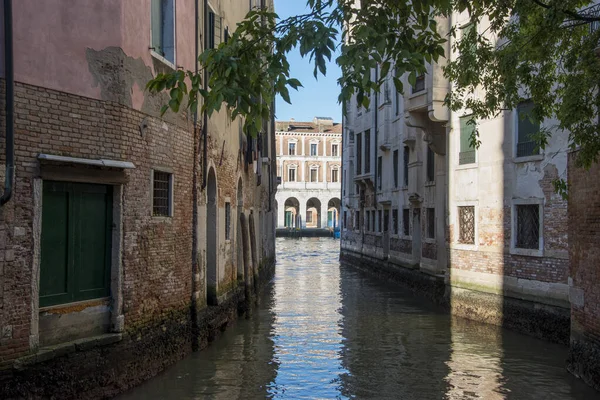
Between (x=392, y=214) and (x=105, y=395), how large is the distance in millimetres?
20319

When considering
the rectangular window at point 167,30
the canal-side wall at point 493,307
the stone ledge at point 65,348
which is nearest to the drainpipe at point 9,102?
the stone ledge at point 65,348

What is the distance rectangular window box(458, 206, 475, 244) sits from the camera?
1700 centimetres

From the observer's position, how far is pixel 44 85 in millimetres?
7711

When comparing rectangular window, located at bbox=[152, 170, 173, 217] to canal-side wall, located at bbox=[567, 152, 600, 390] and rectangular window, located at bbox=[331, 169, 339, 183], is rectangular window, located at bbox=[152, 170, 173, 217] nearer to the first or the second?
canal-side wall, located at bbox=[567, 152, 600, 390]

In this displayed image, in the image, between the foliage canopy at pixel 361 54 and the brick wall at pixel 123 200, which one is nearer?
the foliage canopy at pixel 361 54

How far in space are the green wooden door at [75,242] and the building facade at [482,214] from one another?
17.6 ft

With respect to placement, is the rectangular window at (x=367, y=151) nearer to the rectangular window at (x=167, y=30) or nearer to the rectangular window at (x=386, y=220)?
the rectangular window at (x=386, y=220)

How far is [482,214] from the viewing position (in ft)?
53.4

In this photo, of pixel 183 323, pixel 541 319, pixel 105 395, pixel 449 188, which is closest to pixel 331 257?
pixel 449 188

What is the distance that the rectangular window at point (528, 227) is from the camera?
14469mm

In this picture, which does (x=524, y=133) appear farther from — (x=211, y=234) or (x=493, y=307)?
(x=211, y=234)

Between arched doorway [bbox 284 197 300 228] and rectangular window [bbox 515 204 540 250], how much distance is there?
2296 inches

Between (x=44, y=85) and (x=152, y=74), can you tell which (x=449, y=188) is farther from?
(x=44, y=85)

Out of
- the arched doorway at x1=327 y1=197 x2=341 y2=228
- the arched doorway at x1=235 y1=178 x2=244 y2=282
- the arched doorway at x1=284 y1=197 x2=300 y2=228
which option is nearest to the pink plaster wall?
the arched doorway at x1=235 y1=178 x2=244 y2=282
